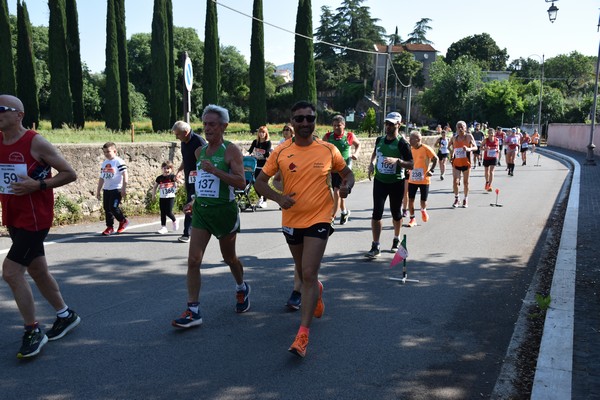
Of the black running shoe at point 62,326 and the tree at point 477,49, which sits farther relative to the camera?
the tree at point 477,49

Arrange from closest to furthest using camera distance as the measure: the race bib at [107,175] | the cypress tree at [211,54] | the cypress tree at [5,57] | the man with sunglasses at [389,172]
Answer: the man with sunglasses at [389,172] < the race bib at [107,175] < the cypress tree at [5,57] < the cypress tree at [211,54]

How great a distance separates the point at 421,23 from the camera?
11338cm

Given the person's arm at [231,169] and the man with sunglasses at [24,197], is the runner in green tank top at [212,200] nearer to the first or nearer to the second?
the person's arm at [231,169]

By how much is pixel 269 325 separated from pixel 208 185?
136 centimetres

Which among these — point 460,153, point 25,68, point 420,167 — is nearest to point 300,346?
point 420,167

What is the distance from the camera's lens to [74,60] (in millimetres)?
42344

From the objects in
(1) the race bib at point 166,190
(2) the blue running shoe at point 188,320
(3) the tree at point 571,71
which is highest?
(3) the tree at point 571,71

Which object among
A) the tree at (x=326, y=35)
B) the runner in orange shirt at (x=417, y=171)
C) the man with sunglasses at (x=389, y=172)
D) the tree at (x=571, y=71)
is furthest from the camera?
the tree at (x=571, y=71)

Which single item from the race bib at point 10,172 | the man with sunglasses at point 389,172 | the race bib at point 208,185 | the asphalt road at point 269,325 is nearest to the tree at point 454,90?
the asphalt road at point 269,325

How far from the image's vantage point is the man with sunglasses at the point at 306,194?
14.9ft

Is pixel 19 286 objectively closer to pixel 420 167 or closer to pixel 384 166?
pixel 384 166

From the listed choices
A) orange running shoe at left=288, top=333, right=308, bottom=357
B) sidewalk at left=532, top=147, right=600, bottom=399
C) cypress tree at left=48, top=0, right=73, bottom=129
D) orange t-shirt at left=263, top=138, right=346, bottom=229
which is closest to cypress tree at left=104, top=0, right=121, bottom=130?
cypress tree at left=48, top=0, right=73, bottom=129

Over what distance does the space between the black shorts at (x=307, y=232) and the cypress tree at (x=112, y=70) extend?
131 feet

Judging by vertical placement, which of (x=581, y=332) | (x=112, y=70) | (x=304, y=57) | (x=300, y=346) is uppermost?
(x=304, y=57)
